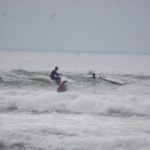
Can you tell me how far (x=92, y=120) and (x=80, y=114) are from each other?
1438 millimetres

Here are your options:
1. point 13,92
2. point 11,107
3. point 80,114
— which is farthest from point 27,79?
point 80,114

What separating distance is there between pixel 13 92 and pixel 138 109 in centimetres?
656

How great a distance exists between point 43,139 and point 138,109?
6087 mm

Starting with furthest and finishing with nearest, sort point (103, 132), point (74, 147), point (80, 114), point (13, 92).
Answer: point (13, 92), point (80, 114), point (103, 132), point (74, 147)

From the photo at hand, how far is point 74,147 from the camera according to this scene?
8438 millimetres

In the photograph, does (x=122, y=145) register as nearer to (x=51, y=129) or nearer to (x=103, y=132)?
(x=103, y=132)

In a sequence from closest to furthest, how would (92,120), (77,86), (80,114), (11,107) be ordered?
(92,120), (80,114), (11,107), (77,86)

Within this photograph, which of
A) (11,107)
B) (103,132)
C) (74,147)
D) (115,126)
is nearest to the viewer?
(74,147)

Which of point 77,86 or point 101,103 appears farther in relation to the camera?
point 77,86

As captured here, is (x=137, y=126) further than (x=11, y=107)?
No

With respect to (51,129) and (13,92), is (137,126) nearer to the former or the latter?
(51,129)

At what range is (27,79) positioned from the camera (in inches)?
949

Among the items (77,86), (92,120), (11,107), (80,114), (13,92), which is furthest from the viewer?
(77,86)

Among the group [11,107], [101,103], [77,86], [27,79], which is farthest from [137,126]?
[27,79]
